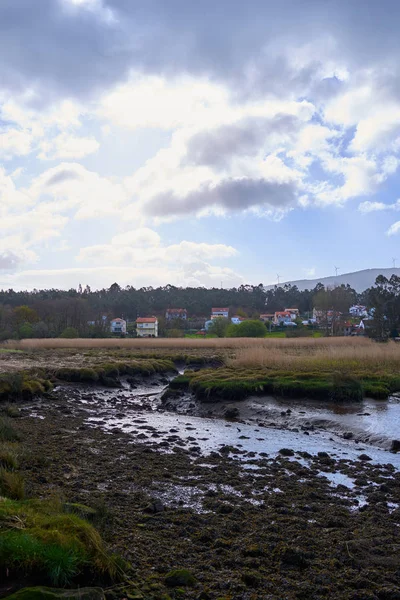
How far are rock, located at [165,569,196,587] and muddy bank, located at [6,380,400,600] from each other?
52mm

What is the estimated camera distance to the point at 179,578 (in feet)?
16.8

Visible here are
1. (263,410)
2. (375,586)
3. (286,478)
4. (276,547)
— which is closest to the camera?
(375,586)

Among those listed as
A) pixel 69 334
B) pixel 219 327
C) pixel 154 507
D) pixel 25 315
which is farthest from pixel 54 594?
pixel 25 315

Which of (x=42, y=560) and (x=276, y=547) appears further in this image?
(x=276, y=547)

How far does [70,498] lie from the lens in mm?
7703

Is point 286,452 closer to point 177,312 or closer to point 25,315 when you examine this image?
point 25,315

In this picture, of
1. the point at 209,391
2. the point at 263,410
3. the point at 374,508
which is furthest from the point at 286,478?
the point at 209,391

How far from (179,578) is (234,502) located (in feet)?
11.2

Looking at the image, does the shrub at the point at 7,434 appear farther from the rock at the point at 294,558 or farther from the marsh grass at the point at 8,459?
the rock at the point at 294,558

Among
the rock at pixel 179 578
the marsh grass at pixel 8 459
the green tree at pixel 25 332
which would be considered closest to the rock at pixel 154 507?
the rock at pixel 179 578

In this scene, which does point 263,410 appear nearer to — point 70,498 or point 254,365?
point 254,365

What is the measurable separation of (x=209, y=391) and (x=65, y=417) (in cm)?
749

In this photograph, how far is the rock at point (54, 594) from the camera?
→ 4.05m

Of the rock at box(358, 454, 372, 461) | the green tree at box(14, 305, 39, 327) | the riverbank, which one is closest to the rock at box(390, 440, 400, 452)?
the riverbank
